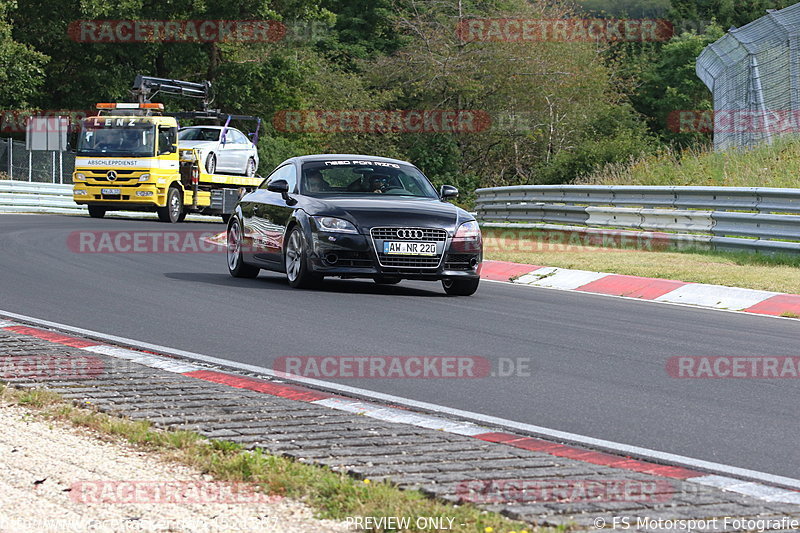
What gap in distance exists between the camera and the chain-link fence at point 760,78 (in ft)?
77.0

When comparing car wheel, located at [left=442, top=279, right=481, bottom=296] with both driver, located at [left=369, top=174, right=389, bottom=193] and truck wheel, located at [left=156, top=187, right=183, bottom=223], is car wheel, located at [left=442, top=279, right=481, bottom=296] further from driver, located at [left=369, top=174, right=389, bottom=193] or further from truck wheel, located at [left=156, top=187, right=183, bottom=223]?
truck wheel, located at [left=156, top=187, right=183, bottom=223]

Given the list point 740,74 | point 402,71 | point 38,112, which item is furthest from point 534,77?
point 740,74

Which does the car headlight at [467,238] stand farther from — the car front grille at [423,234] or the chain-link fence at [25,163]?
the chain-link fence at [25,163]

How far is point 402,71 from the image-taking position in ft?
167

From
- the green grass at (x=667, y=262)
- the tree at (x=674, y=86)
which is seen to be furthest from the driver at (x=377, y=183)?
the tree at (x=674, y=86)

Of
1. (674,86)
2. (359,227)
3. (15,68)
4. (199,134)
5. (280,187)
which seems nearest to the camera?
(359,227)

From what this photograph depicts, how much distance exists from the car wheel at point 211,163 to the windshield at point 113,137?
2145 mm

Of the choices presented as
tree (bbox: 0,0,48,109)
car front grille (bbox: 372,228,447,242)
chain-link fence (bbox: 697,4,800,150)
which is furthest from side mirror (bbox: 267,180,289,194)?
tree (bbox: 0,0,48,109)

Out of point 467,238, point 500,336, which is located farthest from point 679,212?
point 500,336

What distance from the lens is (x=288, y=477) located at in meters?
5.20

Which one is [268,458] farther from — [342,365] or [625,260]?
[625,260]

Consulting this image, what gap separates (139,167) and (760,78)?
51.1 feet

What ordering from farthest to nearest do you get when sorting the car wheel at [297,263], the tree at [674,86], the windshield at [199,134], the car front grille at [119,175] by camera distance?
1. the tree at [674,86]
2. the windshield at [199,134]
3. the car front grille at [119,175]
4. the car wheel at [297,263]

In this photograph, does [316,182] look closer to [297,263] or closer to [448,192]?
[297,263]
